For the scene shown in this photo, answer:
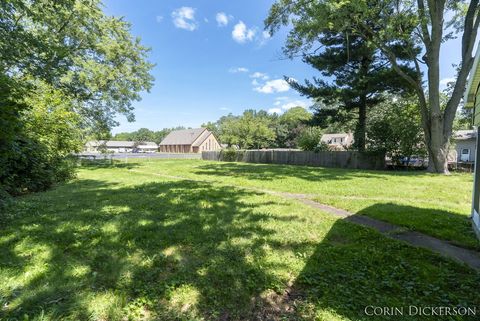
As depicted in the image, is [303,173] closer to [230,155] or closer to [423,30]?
[423,30]

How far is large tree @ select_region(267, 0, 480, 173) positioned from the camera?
11.8 meters

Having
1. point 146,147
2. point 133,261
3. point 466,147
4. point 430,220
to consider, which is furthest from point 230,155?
point 146,147

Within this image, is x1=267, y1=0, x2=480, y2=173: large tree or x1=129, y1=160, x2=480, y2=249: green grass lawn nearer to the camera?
x1=129, y1=160, x2=480, y2=249: green grass lawn

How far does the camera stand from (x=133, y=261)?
3148mm

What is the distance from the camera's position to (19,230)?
3.99 meters

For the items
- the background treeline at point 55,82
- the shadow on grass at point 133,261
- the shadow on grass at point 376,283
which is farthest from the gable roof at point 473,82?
the background treeline at point 55,82

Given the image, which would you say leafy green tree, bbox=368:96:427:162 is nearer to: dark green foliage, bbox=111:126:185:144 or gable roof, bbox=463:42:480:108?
gable roof, bbox=463:42:480:108

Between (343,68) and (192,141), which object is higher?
(343,68)

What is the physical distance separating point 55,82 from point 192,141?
44.9m

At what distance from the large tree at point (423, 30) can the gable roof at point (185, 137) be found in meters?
46.0

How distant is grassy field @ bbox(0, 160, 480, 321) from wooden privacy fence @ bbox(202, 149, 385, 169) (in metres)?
11.7

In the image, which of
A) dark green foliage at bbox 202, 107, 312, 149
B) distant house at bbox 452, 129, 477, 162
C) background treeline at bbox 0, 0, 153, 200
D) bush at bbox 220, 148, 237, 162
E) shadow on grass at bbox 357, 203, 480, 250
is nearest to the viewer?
shadow on grass at bbox 357, 203, 480, 250

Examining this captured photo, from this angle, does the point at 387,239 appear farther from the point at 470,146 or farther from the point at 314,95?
the point at 470,146

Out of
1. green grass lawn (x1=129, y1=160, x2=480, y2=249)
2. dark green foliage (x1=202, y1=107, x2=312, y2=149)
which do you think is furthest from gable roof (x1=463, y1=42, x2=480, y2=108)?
dark green foliage (x1=202, y1=107, x2=312, y2=149)
